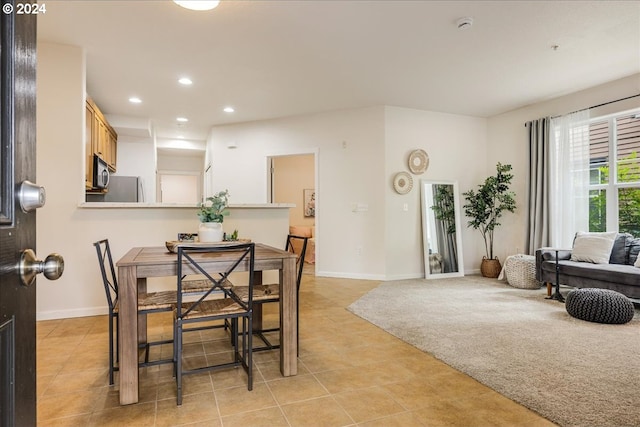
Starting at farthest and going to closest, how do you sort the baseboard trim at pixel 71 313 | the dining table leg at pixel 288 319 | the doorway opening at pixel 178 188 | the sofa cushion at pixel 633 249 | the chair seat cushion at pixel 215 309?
the doorway opening at pixel 178 188, the sofa cushion at pixel 633 249, the baseboard trim at pixel 71 313, the dining table leg at pixel 288 319, the chair seat cushion at pixel 215 309

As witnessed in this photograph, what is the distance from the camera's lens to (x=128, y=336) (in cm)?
200

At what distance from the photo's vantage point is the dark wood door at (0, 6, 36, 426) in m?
0.63

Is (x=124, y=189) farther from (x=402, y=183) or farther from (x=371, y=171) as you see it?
(x=402, y=183)

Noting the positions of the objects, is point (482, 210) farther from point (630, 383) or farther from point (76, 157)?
point (76, 157)

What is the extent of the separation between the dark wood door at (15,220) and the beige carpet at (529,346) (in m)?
2.19

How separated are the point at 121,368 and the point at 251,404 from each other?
0.73m

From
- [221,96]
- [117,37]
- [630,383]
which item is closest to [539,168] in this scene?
[630,383]

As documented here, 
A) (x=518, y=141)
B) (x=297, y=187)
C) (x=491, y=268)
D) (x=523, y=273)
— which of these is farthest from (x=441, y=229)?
(x=297, y=187)

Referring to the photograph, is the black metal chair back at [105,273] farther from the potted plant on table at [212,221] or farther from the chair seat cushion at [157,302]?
the potted plant on table at [212,221]

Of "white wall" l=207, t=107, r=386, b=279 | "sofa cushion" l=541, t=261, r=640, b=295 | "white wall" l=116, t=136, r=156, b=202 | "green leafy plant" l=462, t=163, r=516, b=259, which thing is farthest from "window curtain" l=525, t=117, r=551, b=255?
"white wall" l=116, t=136, r=156, b=202

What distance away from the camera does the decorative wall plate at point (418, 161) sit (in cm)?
574

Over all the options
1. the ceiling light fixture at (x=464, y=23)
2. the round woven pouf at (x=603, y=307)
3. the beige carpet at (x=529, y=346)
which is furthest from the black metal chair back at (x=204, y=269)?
the round woven pouf at (x=603, y=307)

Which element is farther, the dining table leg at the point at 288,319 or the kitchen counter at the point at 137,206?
the kitchen counter at the point at 137,206

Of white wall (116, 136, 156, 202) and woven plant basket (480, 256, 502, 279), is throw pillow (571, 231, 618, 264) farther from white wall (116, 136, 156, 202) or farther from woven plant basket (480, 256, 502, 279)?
white wall (116, 136, 156, 202)
